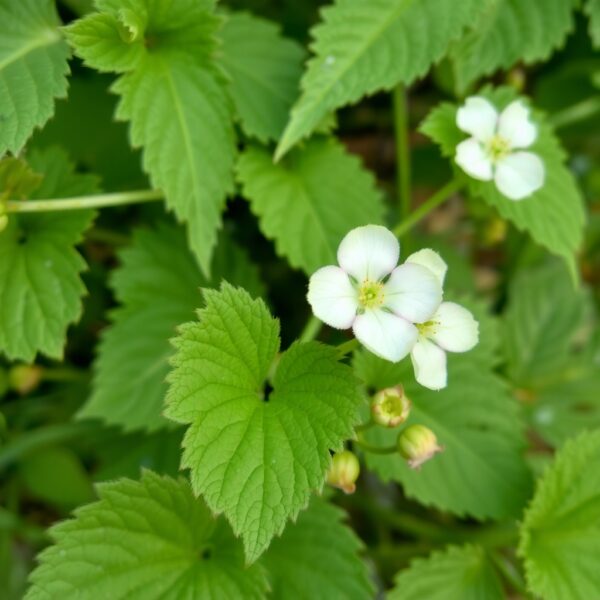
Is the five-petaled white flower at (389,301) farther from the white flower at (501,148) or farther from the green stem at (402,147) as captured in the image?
the green stem at (402,147)

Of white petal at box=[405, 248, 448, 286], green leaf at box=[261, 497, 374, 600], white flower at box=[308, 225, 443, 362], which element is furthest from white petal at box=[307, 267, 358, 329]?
green leaf at box=[261, 497, 374, 600]

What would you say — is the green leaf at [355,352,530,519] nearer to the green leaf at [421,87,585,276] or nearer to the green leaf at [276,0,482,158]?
the green leaf at [421,87,585,276]

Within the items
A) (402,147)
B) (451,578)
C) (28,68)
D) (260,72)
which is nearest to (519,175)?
(402,147)

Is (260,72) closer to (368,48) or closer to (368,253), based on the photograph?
(368,48)

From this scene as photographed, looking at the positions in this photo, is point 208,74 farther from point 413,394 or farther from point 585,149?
point 585,149

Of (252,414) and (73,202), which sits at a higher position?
(73,202)

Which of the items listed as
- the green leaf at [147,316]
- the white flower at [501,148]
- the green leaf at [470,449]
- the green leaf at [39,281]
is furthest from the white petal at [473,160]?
the green leaf at [39,281]
